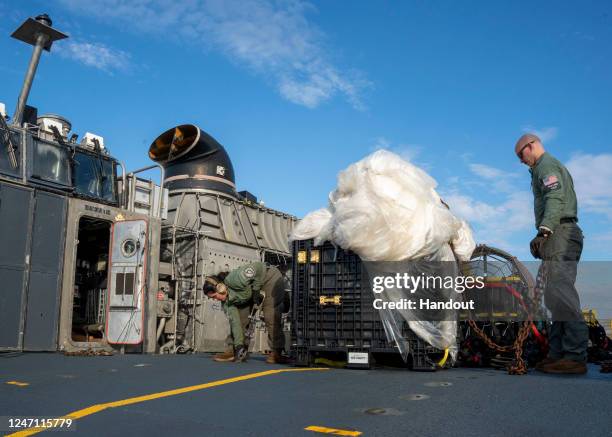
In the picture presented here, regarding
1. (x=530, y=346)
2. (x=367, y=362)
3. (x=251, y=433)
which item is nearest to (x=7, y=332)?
(x=367, y=362)

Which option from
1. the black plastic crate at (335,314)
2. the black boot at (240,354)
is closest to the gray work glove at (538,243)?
the black plastic crate at (335,314)

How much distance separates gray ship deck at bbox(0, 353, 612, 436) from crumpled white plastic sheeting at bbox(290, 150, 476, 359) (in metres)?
0.59

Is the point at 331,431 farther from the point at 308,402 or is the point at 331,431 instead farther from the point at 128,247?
the point at 128,247

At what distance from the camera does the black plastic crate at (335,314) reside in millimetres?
5672

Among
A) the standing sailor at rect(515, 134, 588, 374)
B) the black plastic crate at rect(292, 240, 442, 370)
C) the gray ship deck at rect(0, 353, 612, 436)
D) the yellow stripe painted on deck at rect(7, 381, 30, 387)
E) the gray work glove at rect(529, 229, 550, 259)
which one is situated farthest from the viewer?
the black plastic crate at rect(292, 240, 442, 370)

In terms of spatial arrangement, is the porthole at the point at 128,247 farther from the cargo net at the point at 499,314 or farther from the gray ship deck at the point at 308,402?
the cargo net at the point at 499,314

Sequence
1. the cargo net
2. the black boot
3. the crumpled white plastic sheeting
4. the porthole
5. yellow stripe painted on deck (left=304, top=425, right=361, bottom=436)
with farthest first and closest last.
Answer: the porthole < the black boot < the cargo net < the crumpled white plastic sheeting < yellow stripe painted on deck (left=304, top=425, right=361, bottom=436)

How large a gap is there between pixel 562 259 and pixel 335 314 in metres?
2.31

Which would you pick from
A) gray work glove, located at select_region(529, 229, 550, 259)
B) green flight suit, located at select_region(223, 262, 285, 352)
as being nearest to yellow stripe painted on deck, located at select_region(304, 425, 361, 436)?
gray work glove, located at select_region(529, 229, 550, 259)

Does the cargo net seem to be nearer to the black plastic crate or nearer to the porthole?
the black plastic crate

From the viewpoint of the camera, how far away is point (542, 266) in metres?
5.30

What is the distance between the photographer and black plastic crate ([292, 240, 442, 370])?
5.67 metres

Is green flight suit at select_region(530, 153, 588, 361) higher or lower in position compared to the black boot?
higher

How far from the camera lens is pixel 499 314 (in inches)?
269
